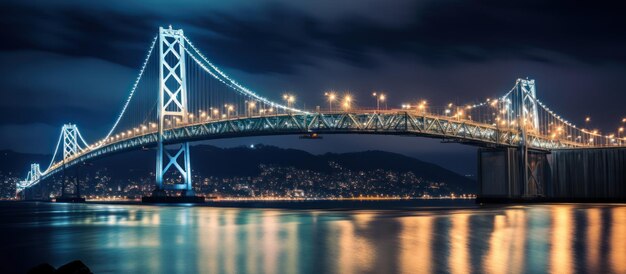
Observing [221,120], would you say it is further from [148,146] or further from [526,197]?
[526,197]

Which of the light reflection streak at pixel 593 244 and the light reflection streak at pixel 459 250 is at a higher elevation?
the light reflection streak at pixel 459 250

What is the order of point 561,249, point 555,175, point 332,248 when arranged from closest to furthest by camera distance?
point 561,249
point 332,248
point 555,175

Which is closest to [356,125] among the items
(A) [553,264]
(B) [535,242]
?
(B) [535,242]

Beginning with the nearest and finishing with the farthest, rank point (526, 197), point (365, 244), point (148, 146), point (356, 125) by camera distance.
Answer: point (365, 244), point (356, 125), point (526, 197), point (148, 146)

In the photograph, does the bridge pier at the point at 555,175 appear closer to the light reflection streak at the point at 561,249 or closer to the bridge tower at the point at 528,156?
the bridge tower at the point at 528,156

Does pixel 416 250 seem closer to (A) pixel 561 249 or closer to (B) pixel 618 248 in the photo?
(A) pixel 561 249

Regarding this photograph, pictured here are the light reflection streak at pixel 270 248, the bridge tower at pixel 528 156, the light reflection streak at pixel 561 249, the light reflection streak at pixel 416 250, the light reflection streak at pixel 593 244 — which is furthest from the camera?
the bridge tower at pixel 528 156

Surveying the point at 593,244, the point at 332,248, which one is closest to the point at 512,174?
the point at 593,244

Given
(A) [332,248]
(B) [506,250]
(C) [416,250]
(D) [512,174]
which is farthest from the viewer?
(D) [512,174]

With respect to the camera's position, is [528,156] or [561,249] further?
[528,156]

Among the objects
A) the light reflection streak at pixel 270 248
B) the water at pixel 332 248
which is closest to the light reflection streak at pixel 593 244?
the water at pixel 332 248

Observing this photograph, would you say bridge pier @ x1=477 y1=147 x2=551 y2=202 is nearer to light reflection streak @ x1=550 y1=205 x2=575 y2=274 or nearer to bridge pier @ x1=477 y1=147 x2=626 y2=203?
bridge pier @ x1=477 y1=147 x2=626 y2=203
